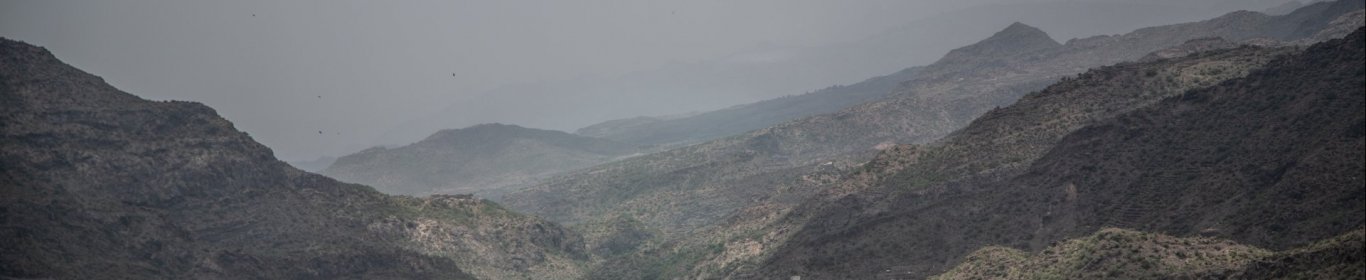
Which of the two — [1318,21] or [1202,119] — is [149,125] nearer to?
[1202,119]

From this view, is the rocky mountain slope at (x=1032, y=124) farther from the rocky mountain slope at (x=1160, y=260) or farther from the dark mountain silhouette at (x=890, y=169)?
the rocky mountain slope at (x=1160, y=260)

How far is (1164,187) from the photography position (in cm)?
7269

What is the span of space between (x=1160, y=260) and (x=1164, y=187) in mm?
17756

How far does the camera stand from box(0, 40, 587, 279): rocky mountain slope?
295ft

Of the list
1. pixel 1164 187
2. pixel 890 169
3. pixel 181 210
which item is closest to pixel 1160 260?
pixel 1164 187

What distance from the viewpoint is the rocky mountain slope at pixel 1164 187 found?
56781 millimetres

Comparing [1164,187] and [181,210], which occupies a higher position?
[181,210]

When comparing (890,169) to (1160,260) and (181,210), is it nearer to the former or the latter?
(1160,260)

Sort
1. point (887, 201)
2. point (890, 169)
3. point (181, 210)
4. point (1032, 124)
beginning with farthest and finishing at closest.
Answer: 1. point (890, 169)
2. point (181, 210)
3. point (887, 201)
4. point (1032, 124)

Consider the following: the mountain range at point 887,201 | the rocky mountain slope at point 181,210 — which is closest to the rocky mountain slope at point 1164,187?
the mountain range at point 887,201

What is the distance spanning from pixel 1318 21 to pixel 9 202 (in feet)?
756

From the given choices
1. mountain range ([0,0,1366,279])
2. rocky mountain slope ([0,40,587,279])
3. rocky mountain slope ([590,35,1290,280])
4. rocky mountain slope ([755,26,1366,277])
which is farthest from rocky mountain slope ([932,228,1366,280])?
rocky mountain slope ([0,40,587,279])

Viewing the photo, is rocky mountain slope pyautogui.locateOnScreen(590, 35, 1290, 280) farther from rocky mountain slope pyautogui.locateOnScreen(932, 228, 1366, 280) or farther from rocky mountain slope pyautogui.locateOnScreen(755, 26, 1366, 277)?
rocky mountain slope pyautogui.locateOnScreen(932, 228, 1366, 280)

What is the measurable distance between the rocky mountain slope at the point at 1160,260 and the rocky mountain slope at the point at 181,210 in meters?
73.1
